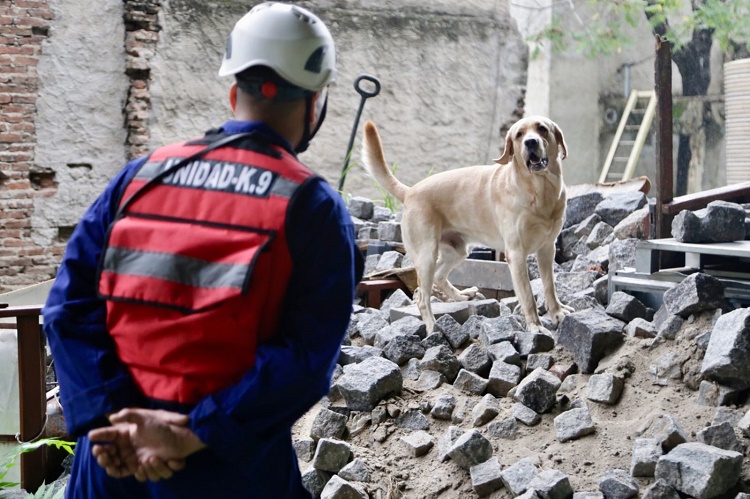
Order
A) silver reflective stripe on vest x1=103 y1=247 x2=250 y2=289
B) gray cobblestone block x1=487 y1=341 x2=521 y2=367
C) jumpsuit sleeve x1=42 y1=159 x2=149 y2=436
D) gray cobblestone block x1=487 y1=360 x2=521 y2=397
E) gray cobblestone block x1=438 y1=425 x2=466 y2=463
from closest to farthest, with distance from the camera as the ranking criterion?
silver reflective stripe on vest x1=103 y1=247 x2=250 y2=289
jumpsuit sleeve x1=42 y1=159 x2=149 y2=436
gray cobblestone block x1=438 y1=425 x2=466 y2=463
gray cobblestone block x1=487 y1=360 x2=521 y2=397
gray cobblestone block x1=487 y1=341 x2=521 y2=367

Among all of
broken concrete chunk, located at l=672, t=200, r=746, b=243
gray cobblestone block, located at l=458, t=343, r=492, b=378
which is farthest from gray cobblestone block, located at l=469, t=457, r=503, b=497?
broken concrete chunk, located at l=672, t=200, r=746, b=243

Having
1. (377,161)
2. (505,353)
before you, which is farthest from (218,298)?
(377,161)

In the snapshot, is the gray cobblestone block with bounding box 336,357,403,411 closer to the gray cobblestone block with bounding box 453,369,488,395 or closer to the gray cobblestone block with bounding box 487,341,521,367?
the gray cobblestone block with bounding box 453,369,488,395

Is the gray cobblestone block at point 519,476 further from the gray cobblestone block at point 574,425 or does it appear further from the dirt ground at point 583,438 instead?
the gray cobblestone block at point 574,425

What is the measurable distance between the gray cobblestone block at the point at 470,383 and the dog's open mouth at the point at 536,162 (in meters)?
1.22

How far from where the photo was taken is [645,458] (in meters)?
3.28

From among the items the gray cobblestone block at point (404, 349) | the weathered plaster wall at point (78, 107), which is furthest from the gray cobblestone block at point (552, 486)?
the weathered plaster wall at point (78, 107)

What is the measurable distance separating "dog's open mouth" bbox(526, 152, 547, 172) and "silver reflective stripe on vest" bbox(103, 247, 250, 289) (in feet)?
11.3

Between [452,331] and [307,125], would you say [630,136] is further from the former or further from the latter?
[307,125]

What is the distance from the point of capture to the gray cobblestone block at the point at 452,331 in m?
4.88

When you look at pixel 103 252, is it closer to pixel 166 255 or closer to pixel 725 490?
pixel 166 255

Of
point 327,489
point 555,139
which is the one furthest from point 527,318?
point 327,489

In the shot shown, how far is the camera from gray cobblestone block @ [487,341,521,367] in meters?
4.37

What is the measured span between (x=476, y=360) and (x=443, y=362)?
0.17 m
